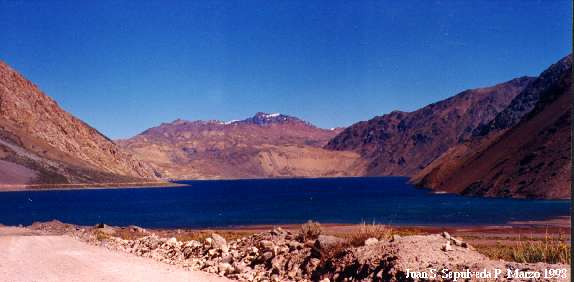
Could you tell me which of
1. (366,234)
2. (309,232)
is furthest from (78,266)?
(366,234)

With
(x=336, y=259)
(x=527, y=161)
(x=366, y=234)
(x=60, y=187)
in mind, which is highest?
(x=527, y=161)

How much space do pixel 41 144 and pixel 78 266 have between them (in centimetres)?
16797

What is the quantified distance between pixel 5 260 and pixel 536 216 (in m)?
49.9

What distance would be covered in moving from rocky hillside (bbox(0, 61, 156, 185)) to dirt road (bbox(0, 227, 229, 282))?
467ft

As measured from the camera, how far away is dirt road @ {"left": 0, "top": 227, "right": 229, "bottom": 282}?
1440 cm

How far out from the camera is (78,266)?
644 inches

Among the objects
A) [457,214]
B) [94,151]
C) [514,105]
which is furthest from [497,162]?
[94,151]

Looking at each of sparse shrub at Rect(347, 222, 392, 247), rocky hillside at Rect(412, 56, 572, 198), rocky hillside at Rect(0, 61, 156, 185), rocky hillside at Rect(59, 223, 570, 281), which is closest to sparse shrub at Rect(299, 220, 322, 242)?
rocky hillside at Rect(59, 223, 570, 281)

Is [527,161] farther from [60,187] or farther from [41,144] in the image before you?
[41,144]

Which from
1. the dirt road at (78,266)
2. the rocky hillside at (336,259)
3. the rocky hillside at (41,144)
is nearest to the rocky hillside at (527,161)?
the rocky hillside at (336,259)

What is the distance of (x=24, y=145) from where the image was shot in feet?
531

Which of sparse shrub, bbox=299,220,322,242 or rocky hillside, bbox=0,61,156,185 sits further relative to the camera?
rocky hillside, bbox=0,61,156,185

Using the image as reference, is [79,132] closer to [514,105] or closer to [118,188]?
[118,188]

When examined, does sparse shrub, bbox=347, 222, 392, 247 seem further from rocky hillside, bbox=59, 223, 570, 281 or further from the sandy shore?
the sandy shore
